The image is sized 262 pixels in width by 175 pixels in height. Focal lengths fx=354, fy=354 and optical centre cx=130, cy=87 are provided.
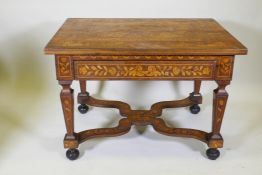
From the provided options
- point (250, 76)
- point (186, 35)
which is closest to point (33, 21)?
point (186, 35)

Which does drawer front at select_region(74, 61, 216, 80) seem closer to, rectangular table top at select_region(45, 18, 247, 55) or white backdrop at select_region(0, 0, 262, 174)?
rectangular table top at select_region(45, 18, 247, 55)

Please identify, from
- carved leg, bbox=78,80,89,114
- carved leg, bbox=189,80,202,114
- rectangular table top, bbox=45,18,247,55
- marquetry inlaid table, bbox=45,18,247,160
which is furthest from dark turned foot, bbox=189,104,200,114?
carved leg, bbox=78,80,89,114

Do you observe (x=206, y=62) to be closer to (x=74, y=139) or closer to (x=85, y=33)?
(x=85, y=33)

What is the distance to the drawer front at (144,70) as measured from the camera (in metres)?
1.49

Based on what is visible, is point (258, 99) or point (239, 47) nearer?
point (239, 47)

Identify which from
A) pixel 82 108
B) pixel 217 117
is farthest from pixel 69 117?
pixel 217 117

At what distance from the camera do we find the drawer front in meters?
1.49

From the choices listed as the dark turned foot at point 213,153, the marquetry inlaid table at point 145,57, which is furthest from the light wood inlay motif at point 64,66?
the dark turned foot at point 213,153

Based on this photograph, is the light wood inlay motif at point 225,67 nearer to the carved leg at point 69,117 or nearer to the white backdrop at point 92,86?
the white backdrop at point 92,86

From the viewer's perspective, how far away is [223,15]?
2.25m

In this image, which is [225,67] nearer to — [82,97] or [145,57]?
[145,57]

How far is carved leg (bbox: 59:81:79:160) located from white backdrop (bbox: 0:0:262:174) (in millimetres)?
55

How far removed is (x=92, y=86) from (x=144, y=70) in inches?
38.7

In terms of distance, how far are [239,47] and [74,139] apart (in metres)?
0.85
